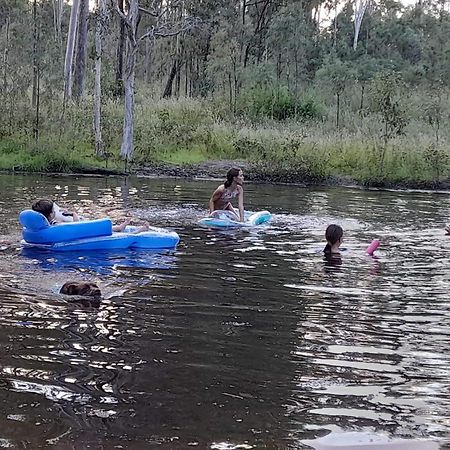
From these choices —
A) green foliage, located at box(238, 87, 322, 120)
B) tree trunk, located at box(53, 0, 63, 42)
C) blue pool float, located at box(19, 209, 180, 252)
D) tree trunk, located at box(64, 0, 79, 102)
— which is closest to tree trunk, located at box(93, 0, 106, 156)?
tree trunk, located at box(64, 0, 79, 102)

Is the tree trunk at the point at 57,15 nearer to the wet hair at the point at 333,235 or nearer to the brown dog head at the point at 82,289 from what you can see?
the wet hair at the point at 333,235

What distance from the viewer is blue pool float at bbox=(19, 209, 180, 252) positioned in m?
9.18

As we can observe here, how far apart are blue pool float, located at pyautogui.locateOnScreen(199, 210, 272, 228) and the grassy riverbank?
893 cm

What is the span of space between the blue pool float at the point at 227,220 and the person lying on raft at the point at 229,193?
115 mm

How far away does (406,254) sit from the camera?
10164 mm

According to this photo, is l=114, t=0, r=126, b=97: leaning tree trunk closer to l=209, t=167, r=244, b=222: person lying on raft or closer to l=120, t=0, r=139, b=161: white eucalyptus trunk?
l=120, t=0, r=139, b=161: white eucalyptus trunk

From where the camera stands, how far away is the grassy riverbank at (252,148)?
69.5 feet

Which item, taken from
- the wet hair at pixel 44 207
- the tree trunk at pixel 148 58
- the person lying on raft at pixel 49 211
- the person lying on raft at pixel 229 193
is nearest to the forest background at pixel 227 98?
the tree trunk at pixel 148 58

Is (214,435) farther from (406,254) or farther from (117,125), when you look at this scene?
(117,125)

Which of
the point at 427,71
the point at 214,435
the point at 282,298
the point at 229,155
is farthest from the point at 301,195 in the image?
the point at 427,71

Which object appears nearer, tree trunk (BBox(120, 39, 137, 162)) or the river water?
the river water

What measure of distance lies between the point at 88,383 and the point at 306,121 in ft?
73.8

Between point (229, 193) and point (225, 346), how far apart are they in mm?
7339

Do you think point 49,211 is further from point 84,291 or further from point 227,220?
point 227,220
